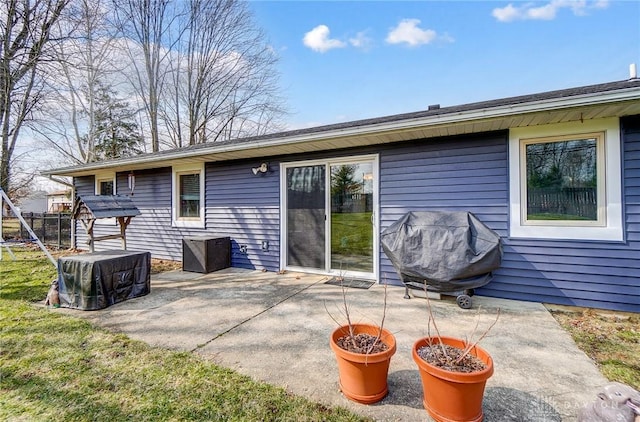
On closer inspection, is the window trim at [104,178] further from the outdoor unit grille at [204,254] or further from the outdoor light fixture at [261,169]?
the outdoor light fixture at [261,169]

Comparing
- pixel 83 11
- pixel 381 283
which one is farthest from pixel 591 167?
pixel 83 11

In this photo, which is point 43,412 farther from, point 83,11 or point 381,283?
point 83,11

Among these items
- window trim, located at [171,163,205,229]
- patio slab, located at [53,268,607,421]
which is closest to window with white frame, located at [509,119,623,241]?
patio slab, located at [53,268,607,421]

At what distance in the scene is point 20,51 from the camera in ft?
25.5

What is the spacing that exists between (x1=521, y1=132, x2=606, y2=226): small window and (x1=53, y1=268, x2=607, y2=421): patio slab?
3.78 ft

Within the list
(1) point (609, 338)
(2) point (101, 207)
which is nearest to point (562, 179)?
(1) point (609, 338)

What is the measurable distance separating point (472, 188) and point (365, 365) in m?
3.08

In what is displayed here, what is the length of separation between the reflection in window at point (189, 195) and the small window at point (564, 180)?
5.94m

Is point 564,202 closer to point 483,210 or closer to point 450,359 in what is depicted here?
point 483,210

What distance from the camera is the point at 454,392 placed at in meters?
1.50

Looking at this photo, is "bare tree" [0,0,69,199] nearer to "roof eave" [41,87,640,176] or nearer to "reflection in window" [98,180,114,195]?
"reflection in window" [98,180,114,195]

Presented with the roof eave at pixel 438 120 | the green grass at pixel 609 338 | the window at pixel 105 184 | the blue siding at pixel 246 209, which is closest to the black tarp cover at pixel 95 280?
the blue siding at pixel 246 209

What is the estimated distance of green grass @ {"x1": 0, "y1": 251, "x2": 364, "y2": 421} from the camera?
1695 mm

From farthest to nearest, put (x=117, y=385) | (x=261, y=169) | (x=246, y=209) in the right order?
1. (x=246, y=209)
2. (x=261, y=169)
3. (x=117, y=385)
